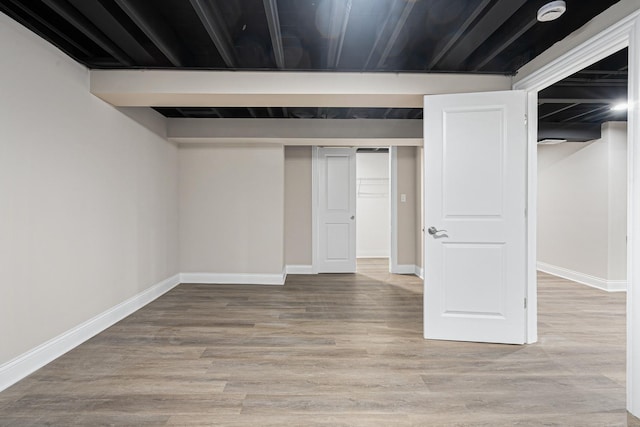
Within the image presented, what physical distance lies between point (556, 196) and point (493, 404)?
503 centimetres

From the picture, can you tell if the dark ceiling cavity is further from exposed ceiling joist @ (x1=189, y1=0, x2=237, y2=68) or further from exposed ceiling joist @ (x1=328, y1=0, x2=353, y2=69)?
exposed ceiling joist @ (x1=189, y1=0, x2=237, y2=68)

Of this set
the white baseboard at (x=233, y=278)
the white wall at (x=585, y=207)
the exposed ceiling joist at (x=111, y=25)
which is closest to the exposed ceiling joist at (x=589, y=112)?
the white wall at (x=585, y=207)

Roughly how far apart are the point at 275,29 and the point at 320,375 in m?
2.30

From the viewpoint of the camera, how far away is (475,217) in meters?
3.07

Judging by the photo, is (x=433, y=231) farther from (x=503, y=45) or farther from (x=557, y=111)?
(x=557, y=111)

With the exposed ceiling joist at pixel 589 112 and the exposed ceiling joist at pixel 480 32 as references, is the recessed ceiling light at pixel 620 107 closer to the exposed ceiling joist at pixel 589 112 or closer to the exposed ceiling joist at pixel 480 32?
the exposed ceiling joist at pixel 589 112

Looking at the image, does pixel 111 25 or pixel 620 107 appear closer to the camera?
pixel 111 25

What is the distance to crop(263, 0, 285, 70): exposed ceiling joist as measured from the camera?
7.16 feet

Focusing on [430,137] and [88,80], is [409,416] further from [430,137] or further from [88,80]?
[88,80]

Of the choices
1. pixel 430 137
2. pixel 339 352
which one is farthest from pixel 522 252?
pixel 339 352

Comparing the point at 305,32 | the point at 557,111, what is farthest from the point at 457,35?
the point at 557,111

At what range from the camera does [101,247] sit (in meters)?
3.35

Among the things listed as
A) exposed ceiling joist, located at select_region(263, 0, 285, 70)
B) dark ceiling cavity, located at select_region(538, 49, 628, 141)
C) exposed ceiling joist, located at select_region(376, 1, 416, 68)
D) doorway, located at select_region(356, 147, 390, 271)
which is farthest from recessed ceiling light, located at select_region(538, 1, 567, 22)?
doorway, located at select_region(356, 147, 390, 271)

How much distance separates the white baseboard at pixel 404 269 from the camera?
6.28 meters
